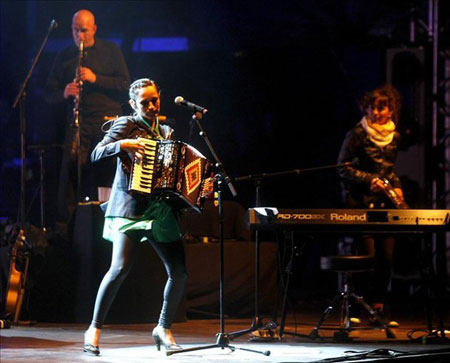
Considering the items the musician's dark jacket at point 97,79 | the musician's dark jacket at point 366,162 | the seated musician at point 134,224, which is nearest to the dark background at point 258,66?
the musician's dark jacket at point 97,79

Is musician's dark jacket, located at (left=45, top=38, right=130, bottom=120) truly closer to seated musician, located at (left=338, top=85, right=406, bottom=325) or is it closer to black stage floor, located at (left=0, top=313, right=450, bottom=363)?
black stage floor, located at (left=0, top=313, right=450, bottom=363)

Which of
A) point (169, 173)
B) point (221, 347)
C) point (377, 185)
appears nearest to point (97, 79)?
point (377, 185)

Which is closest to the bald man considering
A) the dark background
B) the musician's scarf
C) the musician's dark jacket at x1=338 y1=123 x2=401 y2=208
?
the dark background

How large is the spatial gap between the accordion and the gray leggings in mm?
343

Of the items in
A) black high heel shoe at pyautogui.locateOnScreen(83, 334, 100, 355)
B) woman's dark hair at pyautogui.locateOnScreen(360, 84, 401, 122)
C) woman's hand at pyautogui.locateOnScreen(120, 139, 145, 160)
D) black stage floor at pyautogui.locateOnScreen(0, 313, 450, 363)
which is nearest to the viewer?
woman's hand at pyautogui.locateOnScreen(120, 139, 145, 160)

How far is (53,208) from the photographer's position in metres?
9.37

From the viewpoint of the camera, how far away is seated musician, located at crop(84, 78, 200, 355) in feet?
19.9

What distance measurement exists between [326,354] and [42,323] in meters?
3.02

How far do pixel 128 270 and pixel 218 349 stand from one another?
0.95 m

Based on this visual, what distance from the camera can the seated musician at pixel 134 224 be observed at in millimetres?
6062

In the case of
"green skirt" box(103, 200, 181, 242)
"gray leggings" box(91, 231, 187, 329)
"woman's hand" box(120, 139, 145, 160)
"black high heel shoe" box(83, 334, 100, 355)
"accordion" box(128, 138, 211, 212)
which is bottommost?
"black high heel shoe" box(83, 334, 100, 355)

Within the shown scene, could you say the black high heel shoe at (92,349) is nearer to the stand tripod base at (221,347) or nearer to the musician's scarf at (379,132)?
the stand tripod base at (221,347)

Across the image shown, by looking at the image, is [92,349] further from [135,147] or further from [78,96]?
[78,96]

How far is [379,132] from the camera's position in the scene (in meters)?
7.94
